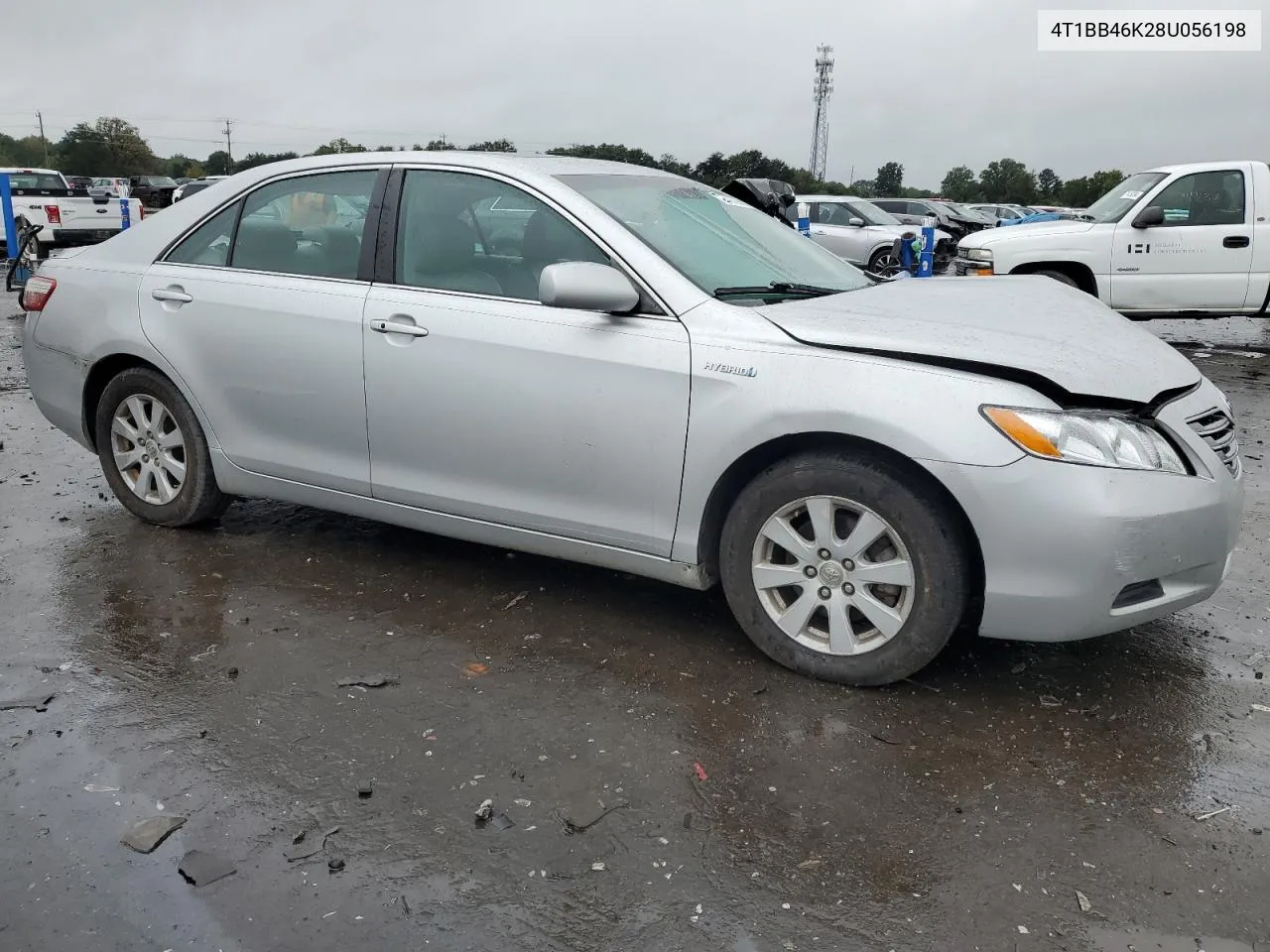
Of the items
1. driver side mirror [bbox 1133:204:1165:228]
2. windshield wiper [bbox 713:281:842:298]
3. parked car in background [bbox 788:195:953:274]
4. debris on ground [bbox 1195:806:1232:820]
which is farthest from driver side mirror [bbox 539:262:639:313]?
parked car in background [bbox 788:195:953:274]

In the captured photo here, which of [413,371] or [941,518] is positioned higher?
[413,371]

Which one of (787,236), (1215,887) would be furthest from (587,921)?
(787,236)

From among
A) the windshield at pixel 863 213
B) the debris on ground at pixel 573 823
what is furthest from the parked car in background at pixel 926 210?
the debris on ground at pixel 573 823

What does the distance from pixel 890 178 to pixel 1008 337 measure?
8943 centimetres

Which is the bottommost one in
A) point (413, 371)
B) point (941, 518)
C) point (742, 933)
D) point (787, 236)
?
point (742, 933)

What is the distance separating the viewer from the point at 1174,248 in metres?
11.3

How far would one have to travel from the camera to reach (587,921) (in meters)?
2.44

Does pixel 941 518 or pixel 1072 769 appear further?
pixel 941 518

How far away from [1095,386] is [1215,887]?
142 centimetres

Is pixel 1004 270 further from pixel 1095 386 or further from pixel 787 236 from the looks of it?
pixel 1095 386

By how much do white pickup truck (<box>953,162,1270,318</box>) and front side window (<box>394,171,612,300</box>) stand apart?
8669 millimetres

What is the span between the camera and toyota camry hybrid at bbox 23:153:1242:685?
3217 mm

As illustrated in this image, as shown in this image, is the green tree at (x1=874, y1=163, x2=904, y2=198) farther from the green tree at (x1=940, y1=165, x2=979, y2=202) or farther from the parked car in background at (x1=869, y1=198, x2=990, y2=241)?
the parked car in background at (x1=869, y1=198, x2=990, y2=241)

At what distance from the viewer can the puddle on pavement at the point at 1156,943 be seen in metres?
2.34
